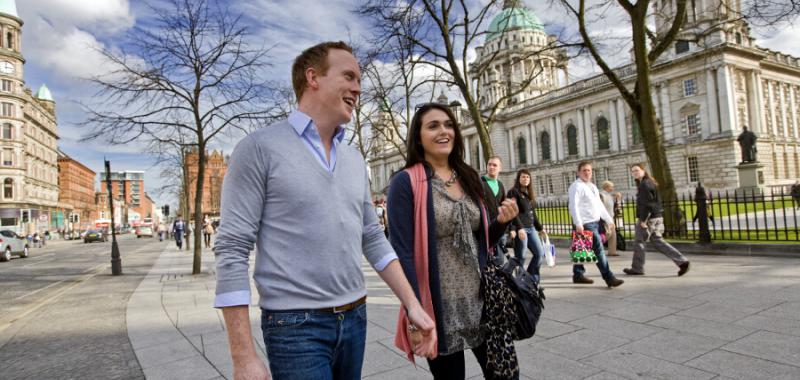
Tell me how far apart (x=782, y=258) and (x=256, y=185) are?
10.7 metres

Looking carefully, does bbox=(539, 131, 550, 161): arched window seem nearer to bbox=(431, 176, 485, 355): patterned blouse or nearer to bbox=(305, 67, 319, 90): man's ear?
bbox=(431, 176, 485, 355): patterned blouse

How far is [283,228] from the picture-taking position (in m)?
1.59

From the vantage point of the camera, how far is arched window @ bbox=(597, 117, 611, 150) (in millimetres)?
56534

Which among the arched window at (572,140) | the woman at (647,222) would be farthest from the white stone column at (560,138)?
the woman at (647,222)

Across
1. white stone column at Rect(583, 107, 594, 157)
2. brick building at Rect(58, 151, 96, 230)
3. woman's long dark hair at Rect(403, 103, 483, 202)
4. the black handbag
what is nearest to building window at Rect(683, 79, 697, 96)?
white stone column at Rect(583, 107, 594, 157)

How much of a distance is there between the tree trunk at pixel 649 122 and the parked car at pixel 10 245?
86.0 ft

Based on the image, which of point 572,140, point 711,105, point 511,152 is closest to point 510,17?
point 711,105

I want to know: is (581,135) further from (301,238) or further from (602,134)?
(301,238)

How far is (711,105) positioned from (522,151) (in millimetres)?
28005

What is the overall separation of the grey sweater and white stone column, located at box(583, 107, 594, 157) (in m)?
61.7

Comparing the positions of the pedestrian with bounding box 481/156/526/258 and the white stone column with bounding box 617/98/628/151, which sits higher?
the white stone column with bounding box 617/98/628/151

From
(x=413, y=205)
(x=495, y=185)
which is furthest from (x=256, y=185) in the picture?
(x=495, y=185)

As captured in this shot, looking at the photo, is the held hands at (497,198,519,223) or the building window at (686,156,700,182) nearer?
the held hands at (497,198,519,223)

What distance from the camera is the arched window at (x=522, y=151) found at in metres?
A: 69.2
